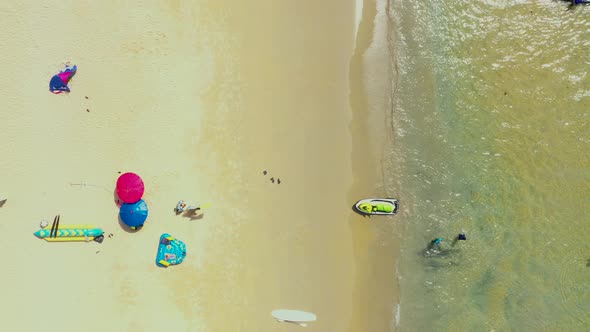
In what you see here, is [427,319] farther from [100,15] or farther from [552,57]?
[100,15]

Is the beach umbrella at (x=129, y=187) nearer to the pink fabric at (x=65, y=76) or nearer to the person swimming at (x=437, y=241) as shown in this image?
the pink fabric at (x=65, y=76)

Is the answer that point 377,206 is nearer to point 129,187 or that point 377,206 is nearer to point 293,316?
point 293,316

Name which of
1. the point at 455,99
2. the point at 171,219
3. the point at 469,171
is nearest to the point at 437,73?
the point at 455,99

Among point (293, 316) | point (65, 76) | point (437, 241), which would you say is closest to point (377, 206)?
point (437, 241)

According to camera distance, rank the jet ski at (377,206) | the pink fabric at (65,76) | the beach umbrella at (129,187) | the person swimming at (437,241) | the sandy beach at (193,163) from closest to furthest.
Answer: the pink fabric at (65,76) → the beach umbrella at (129,187) → the sandy beach at (193,163) → the jet ski at (377,206) → the person swimming at (437,241)

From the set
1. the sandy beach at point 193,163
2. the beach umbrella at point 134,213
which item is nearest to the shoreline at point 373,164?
the sandy beach at point 193,163

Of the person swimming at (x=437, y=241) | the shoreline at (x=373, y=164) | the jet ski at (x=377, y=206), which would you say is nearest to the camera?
the jet ski at (x=377, y=206)
